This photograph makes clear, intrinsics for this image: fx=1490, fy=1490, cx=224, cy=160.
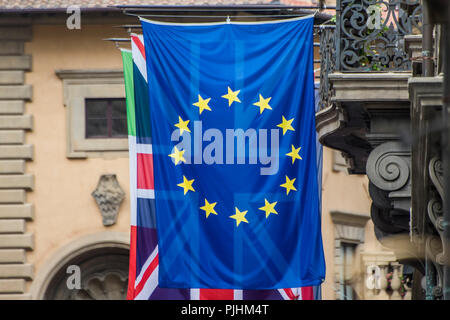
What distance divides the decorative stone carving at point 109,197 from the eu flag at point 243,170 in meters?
13.8

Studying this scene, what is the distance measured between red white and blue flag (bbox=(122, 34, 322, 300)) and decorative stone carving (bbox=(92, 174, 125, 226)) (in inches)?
488

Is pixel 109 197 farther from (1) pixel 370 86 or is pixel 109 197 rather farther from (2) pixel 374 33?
(1) pixel 370 86

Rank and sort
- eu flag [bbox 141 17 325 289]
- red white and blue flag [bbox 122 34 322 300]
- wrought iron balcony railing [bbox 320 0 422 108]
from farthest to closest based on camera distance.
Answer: red white and blue flag [bbox 122 34 322 300] → eu flag [bbox 141 17 325 289] → wrought iron balcony railing [bbox 320 0 422 108]

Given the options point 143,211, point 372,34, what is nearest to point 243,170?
point 143,211

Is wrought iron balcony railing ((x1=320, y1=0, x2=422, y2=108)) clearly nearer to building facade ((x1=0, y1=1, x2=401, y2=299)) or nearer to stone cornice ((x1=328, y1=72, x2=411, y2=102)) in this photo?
stone cornice ((x1=328, y1=72, x2=411, y2=102))

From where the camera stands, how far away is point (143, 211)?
1678cm

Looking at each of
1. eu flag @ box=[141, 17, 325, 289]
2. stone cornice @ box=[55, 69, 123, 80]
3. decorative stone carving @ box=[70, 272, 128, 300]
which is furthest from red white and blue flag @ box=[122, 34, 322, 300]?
decorative stone carving @ box=[70, 272, 128, 300]

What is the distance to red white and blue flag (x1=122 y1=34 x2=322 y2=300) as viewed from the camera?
16.4 metres

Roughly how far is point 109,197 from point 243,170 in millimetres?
14308

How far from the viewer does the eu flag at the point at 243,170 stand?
50.1 feet

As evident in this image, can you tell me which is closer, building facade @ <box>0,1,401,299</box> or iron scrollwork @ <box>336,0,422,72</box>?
iron scrollwork @ <box>336,0,422,72</box>

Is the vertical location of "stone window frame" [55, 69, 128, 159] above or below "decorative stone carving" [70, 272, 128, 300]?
above

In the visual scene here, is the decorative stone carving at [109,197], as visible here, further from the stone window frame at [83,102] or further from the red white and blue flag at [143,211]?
the red white and blue flag at [143,211]

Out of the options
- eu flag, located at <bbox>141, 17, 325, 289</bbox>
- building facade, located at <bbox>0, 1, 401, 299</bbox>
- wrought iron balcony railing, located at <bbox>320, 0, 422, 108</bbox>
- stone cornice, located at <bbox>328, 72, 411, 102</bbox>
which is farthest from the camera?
building facade, located at <bbox>0, 1, 401, 299</bbox>
